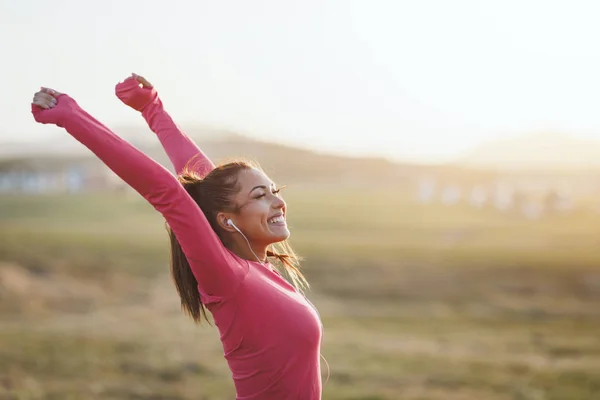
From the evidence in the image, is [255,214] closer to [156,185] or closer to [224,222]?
[224,222]

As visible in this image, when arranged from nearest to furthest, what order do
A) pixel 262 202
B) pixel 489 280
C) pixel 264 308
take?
1. pixel 264 308
2. pixel 262 202
3. pixel 489 280

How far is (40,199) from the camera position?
84.8 feet

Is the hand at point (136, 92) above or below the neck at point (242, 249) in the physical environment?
above

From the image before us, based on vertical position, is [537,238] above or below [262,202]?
below

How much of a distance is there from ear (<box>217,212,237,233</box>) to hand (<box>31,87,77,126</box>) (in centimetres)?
44

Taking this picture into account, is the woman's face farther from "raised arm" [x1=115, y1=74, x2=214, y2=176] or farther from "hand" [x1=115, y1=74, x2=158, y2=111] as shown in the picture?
"hand" [x1=115, y1=74, x2=158, y2=111]

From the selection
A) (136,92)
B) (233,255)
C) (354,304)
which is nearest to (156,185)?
(233,255)

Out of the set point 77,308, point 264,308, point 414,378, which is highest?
point 264,308

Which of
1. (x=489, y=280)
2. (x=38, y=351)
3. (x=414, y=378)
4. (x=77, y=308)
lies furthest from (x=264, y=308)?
(x=489, y=280)

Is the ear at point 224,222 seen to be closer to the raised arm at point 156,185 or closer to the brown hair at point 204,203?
the brown hair at point 204,203

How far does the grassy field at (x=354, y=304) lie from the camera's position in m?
8.99

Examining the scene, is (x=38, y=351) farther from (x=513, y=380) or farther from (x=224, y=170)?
Answer: (x=224, y=170)

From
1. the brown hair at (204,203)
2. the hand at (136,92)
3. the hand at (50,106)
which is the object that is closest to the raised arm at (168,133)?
the hand at (136,92)

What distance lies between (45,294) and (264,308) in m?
Result: 15.7
